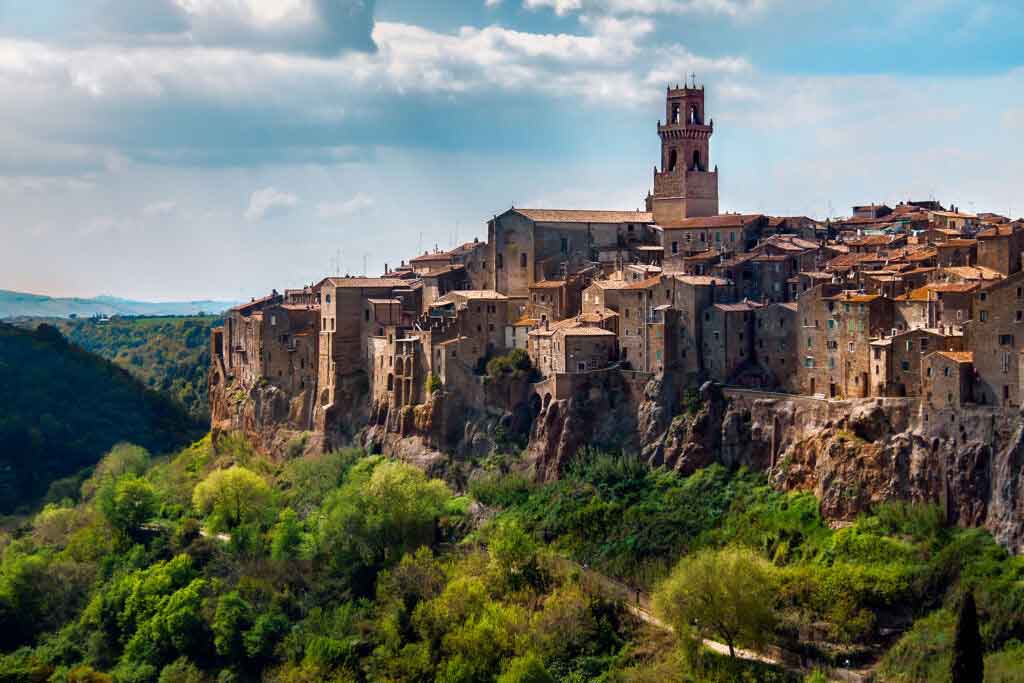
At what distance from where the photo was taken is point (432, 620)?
61.0 metres

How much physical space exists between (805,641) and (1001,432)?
34.6 ft

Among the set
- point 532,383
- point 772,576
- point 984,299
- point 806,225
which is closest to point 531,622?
point 772,576

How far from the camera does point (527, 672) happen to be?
5488 centimetres

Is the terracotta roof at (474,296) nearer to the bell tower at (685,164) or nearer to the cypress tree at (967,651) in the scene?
the bell tower at (685,164)

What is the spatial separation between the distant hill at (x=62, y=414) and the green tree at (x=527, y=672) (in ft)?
181

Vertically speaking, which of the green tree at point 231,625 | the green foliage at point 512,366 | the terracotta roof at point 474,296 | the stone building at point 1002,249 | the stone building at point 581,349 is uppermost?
the stone building at point 1002,249

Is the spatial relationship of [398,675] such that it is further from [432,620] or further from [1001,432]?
[1001,432]

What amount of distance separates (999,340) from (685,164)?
106 ft

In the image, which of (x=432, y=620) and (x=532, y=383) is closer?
(x=432, y=620)

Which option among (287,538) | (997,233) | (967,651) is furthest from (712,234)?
(967,651)

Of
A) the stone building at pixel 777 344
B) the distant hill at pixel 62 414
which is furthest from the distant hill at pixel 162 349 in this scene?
the stone building at pixel 777 344

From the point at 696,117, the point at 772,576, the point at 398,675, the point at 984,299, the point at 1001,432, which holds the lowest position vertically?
the point at 398,675

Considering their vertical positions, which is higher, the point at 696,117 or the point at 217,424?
the point at 696,117

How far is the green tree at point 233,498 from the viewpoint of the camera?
77875 millimetres
